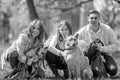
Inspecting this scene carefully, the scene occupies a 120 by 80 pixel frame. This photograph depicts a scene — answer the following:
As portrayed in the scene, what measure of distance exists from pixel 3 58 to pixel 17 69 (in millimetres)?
360

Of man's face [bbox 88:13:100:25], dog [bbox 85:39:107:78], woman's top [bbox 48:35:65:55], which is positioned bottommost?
dog [bbox 85:39:107:78]

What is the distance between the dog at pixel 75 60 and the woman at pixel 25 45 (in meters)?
0.83

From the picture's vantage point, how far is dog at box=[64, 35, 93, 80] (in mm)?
5375

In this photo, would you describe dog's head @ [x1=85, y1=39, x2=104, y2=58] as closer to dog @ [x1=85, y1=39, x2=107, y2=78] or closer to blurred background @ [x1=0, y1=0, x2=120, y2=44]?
dog @ [x1=85, y1=39, x2=107, y2=78]

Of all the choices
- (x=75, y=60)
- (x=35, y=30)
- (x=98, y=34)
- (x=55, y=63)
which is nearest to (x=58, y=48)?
(x=55, y=63)

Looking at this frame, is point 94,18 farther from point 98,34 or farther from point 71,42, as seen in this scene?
point 71,42

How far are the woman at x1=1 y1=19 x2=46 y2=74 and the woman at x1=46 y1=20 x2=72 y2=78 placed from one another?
0.86ft

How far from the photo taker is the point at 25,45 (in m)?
5.88

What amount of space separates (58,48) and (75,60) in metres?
0.75

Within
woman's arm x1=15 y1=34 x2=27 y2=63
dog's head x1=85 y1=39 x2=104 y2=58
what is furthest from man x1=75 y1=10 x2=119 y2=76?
woman's arm x1=15 y1=34 x2=27 y2=63

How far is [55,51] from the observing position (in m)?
5.88

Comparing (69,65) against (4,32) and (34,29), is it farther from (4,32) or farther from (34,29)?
(4,32)

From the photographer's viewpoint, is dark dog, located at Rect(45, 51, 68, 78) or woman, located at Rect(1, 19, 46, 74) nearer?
woman, located at Rect(1, 19, 46, 74)

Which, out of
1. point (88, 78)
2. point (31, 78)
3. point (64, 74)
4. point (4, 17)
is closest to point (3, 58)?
point (31, 78)
